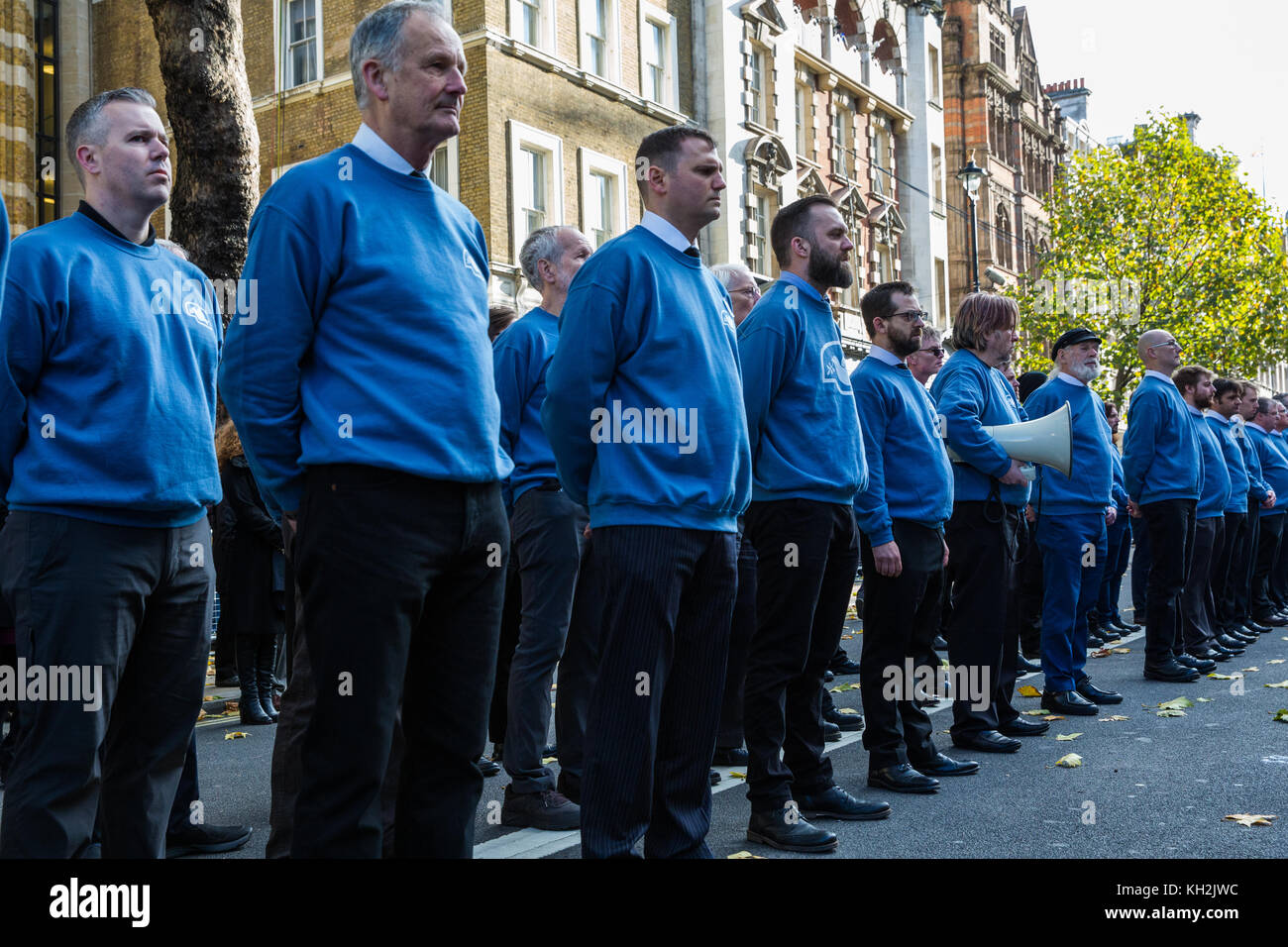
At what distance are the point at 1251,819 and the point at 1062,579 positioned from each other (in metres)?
3.01

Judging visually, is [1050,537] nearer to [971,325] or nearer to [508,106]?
[971,325]

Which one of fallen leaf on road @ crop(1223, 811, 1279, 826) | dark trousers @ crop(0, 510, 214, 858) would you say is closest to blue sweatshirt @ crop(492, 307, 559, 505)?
dark trousers @ crop(0, 510, 214, 858)

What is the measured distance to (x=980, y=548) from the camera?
6.93 metres

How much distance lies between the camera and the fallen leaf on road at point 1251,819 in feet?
16.7

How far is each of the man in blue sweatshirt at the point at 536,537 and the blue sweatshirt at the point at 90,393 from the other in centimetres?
196

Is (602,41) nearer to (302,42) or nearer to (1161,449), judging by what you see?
(302,42)

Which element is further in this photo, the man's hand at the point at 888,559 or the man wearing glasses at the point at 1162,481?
the man wearing glasses at the point at 1162,481

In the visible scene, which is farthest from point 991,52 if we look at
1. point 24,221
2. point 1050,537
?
point 1050,537

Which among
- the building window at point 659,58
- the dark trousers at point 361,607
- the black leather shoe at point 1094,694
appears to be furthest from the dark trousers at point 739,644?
the building window at point 659,58

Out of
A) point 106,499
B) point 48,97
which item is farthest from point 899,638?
point 48,97

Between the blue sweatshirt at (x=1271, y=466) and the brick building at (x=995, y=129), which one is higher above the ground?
the brick building at (x=995, y=129)

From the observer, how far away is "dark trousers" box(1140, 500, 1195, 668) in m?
9.45

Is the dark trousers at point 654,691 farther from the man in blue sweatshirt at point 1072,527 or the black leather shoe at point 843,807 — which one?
the man in blue sweatshirt at point 1072,527

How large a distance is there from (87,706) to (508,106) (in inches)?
816
